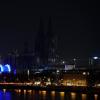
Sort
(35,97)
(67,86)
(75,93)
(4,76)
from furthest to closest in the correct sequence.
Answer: (4,76) < (67,86) < (75,93) < (35,97)

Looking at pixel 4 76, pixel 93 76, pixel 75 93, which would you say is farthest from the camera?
pixel 4 76

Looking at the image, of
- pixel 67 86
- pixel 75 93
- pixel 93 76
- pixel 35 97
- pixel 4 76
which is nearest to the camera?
pixel 35 97

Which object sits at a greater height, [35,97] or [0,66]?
[0,66]

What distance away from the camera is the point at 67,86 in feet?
204

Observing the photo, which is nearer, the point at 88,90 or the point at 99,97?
the point at 99,97

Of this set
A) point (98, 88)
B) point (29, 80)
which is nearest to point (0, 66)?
point (29, 80)

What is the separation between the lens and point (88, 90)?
58312 mm

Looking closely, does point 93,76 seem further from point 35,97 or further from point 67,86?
point 35,97

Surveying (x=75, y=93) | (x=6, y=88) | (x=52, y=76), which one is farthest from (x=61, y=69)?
(x=75, y=93)

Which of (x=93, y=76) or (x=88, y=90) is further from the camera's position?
(x=93, y=76)

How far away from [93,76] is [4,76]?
12836 millimetres

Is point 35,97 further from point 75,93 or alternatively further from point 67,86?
point 67,86

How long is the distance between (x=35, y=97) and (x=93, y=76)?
17450 mm

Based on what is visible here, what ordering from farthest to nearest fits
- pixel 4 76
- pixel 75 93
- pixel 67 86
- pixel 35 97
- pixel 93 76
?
pixel 4 76, pixel 93 76, pixel 67 86, pixel 75 93, pixel 35 97
